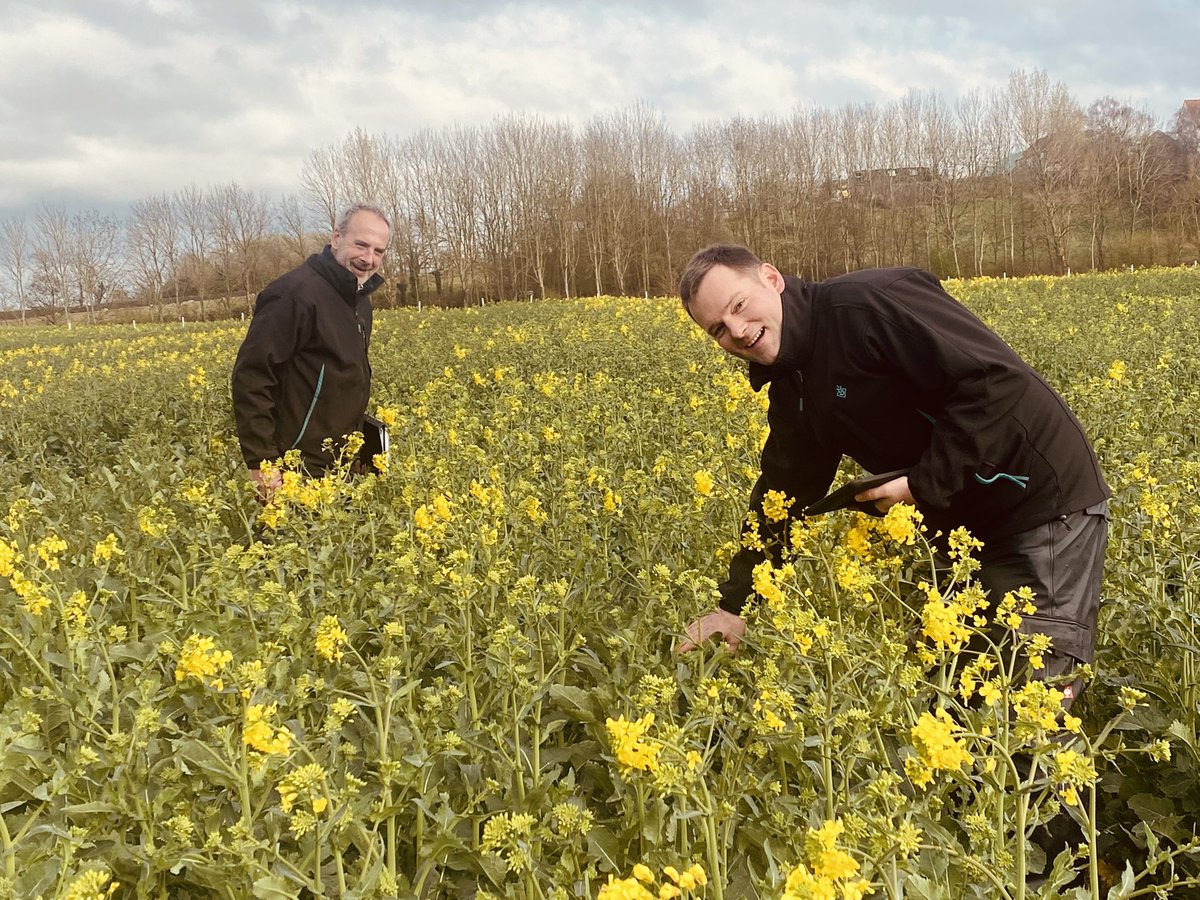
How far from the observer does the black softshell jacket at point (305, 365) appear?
4.73 m

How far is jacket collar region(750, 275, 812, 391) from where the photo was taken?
2936 millimetres

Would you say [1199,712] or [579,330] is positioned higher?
[579,330]

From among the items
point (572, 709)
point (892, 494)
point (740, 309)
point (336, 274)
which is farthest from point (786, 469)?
point (336, 274)

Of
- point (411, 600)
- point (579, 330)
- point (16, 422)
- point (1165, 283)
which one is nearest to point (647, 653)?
point (411, 600)

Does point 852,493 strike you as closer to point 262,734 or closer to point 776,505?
point 776,505

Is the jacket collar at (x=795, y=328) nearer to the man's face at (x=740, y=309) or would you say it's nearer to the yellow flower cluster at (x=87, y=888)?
the man's face at (x=740, y=309)

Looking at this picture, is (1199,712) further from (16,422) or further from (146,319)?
(146,319)

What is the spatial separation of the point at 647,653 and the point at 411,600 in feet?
3.22

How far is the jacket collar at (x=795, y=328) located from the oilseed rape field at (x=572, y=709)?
1.79ft

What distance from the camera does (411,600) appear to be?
10.4 ft

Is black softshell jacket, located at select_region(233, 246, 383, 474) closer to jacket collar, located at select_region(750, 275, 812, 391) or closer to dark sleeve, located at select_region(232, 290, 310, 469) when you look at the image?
dark sleeve, located at select_region(232, 290, 310, 469)

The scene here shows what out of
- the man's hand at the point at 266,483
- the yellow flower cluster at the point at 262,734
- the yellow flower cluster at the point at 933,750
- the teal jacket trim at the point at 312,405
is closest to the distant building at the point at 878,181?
the teal jacket trim at the point at 312,405

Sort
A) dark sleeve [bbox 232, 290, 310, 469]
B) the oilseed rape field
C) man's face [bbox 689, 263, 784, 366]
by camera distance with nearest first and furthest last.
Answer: the oilseed rape field → man's face [bbox 689, 263, 784, 366] → dark sleeve [bbox 232, 290, 310, 469]

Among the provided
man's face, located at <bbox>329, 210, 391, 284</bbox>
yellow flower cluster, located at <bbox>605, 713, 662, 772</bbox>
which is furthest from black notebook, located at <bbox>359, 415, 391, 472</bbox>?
yellow flower cluster, located at <bbox>605, 713, 662, 772</bbox>
